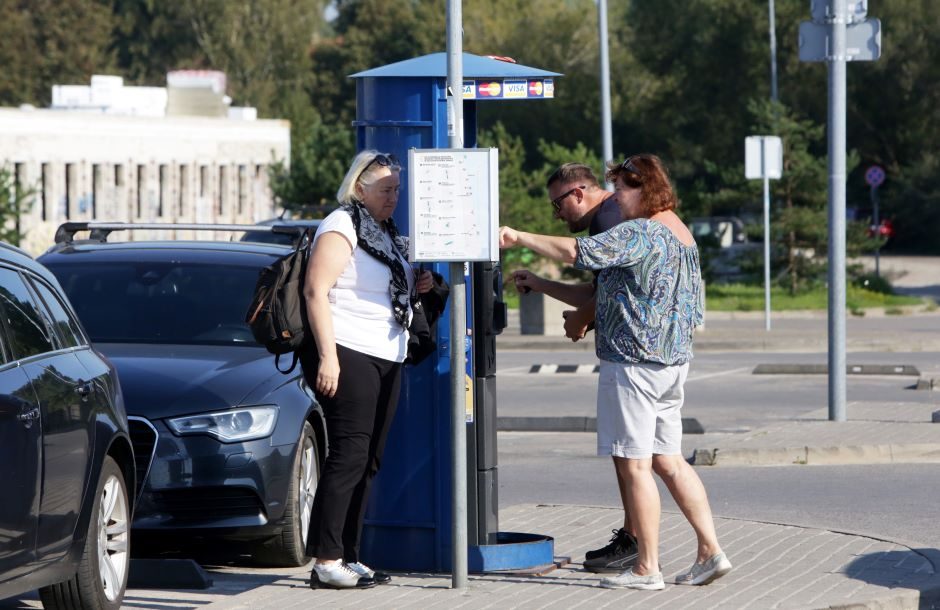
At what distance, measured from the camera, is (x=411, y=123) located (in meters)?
7.54

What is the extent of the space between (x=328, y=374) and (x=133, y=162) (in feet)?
160

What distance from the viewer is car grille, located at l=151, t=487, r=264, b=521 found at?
757 centimetres

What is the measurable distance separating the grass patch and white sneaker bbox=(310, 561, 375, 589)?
23.8 m

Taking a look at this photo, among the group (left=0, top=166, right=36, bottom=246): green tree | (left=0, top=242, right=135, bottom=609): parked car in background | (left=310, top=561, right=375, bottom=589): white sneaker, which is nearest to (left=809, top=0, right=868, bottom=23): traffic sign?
(left=310, top=561, right=375, bottom=589): white sneaker

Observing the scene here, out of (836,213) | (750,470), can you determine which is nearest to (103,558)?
(750,470)

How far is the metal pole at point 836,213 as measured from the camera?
44.1 feet

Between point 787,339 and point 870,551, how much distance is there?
52.2 feet

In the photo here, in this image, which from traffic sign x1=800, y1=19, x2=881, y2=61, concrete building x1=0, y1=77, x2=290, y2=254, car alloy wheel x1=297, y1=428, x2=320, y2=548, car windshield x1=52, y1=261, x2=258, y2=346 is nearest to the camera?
car alloy wheel x1=297, y1=428, x2=320, y2=548

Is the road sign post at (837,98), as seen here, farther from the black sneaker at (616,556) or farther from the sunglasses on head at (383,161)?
the sunglasses on head at (383,161)

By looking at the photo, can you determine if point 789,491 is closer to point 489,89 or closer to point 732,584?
point 732,584

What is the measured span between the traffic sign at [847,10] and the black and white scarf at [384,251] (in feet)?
24.6

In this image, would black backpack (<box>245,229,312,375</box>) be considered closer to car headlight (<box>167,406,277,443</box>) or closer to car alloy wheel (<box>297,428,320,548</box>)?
car headlight (<box>167,406,277,443</box>)

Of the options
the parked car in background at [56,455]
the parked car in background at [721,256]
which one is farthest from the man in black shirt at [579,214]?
the parked car in background at [721,256]

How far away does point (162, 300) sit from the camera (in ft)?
29.6
